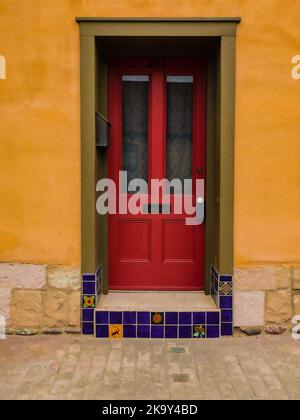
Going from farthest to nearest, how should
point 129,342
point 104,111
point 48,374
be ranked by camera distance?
point 104,111, point 129,342, point 48,374

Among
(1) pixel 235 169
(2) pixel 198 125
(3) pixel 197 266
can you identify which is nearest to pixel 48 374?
(3) pixel 197 266

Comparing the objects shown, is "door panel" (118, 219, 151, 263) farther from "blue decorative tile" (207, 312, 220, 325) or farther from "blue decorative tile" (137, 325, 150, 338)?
"blue decorative tile" (207, 312, 220, 325)

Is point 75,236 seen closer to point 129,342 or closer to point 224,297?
point 129,342

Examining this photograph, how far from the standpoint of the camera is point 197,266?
181 inches

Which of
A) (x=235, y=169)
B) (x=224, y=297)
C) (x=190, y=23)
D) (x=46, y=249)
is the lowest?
(x=224, y=297)

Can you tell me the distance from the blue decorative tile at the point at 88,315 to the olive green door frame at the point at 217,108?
375 mm

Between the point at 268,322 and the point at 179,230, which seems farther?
the point at 179,230

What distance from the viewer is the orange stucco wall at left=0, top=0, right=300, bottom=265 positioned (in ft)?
12.9

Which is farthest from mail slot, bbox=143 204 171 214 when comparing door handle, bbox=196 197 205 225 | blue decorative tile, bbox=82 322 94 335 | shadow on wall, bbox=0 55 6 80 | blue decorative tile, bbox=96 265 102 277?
shadow on wall, bbox=0 55 6 80

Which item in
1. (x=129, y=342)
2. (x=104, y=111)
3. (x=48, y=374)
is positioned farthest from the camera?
(x=104, y=111)

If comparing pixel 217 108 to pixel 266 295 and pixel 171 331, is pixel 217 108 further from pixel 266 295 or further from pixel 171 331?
pixel 171 331

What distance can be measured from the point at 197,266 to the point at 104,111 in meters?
1.89

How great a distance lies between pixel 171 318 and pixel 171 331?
4.8 inches

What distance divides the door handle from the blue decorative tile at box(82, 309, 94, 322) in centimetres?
145
